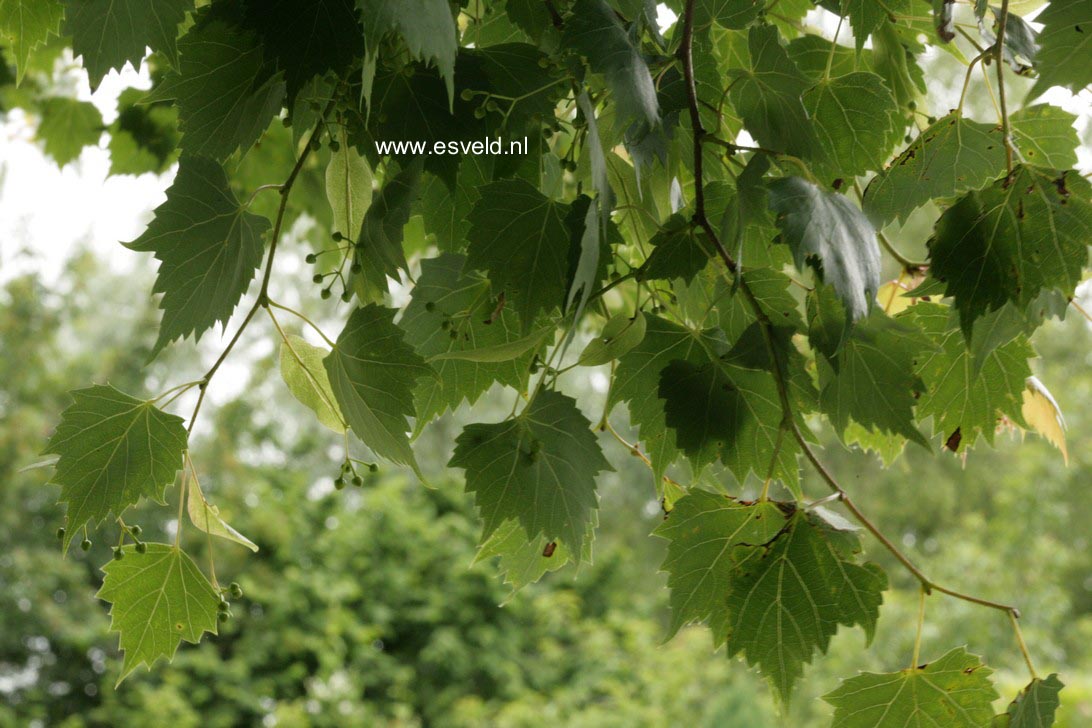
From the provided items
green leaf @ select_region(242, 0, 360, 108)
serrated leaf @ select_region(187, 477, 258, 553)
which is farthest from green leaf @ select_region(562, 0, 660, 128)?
serrated leaf @ select_region(187, 477, 258, 553)

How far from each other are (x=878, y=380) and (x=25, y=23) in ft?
1.77

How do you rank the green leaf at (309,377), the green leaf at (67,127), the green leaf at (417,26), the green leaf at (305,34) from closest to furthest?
1. the green leaf at (417,26)
2. the green leaf at (305,34)
3. the green leaf at (309,377)
4. the green leaf at (67,127)

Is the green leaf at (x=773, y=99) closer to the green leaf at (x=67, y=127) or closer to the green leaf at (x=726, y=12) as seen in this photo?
the green leaf at (x=726, y=12)

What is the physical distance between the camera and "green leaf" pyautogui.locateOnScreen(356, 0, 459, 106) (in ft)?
1.26

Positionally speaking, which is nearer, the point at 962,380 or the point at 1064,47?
the point at 1064,47

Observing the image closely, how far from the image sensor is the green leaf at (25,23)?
640mm

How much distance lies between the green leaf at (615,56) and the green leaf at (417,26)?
0.27 ft

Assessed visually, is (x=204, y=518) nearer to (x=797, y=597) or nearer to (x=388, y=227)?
(x=388, y=227)

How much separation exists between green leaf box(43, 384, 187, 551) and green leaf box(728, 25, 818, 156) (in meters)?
0.33

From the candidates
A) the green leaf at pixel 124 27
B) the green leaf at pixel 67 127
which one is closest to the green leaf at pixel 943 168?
the green leaf at pixel 124 27

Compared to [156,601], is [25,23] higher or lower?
higher

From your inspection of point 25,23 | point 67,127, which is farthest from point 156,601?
point 67,127

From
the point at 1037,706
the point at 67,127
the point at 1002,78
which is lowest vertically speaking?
the point at 1037,706

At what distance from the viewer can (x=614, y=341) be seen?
0.52 metres
